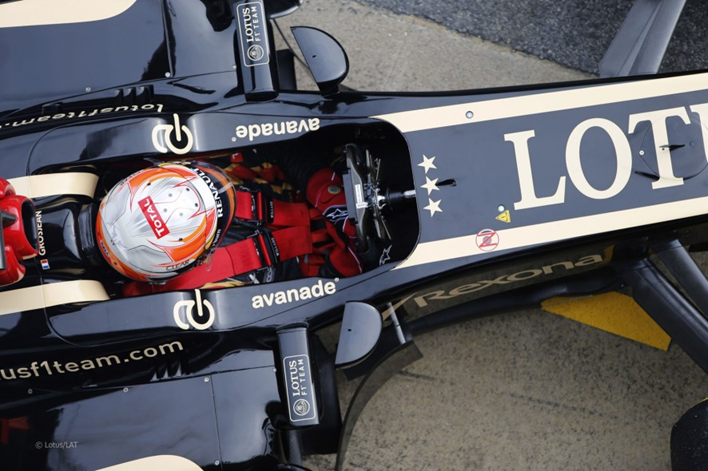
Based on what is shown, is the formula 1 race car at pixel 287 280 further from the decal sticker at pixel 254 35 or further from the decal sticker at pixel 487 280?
the decal sticker at pixel 487 280

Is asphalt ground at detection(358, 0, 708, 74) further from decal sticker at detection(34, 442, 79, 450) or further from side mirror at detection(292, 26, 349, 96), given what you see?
decal sticker at detection(34, 442, 79, 450)

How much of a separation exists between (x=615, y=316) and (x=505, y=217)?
4.22ft

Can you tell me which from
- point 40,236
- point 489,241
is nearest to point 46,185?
point 40,236

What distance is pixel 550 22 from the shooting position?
141 inches

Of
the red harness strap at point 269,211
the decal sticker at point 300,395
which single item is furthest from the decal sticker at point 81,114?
the decal sticker at point 300,395

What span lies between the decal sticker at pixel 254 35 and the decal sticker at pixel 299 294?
0.85 meters

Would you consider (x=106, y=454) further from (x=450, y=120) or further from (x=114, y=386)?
(x=450, y=120)

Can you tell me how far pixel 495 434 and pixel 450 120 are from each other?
63.7 inches

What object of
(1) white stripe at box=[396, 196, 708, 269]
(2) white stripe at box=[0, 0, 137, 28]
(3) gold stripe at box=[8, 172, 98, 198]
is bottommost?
(1) white stripe at box=[396, 196, 708, 269]

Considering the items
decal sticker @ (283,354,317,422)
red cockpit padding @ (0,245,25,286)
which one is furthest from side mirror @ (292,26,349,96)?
red cockpit padding @ (0,245,25,286)

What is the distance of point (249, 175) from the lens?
2.82m

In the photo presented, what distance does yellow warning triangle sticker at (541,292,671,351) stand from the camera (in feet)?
11.0

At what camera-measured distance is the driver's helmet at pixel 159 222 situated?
2268mm

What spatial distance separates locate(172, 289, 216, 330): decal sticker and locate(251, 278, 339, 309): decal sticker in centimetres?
18
